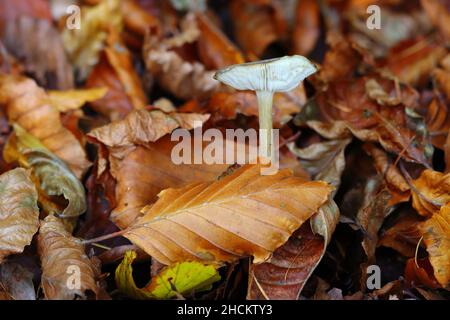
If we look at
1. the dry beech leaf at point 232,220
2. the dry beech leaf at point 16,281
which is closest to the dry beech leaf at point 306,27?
the dry beech leaf at point 232,220

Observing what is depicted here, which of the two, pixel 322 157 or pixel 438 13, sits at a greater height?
pixel 438 13

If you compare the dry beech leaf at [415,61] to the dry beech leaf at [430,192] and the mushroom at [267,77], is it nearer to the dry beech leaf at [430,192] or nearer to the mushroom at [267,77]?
the dry beech leaf at [430,192]

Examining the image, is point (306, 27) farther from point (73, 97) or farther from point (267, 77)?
point (267, 77)

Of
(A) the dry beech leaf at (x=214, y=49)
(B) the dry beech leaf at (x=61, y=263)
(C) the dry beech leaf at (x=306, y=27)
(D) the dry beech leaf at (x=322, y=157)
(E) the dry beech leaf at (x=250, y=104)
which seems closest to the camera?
(B) the dry beech leaf at (x=61, y=263)

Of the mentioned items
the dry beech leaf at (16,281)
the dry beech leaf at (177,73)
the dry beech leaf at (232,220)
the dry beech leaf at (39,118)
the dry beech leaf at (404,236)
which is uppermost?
the dry beech leaf at (177,73)

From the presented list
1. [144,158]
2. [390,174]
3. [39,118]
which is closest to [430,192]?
[390,174]

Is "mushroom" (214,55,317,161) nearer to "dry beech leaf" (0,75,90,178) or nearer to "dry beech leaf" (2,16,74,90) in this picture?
"dry beech leaf" (0,75,90,178)

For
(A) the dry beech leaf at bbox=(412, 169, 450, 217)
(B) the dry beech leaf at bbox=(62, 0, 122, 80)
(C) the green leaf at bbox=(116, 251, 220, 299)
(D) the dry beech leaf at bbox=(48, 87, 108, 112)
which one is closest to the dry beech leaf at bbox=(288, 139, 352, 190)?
(A) the dry beech leaf at bbox=(412, 169, 450, 217)

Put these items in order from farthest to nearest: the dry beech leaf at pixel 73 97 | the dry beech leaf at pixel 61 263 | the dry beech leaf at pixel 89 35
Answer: the dry beech leaf at pixel 89 35, the dry beech leaf at pixel 73 97, the dry beech leaf at pixel 61 263
